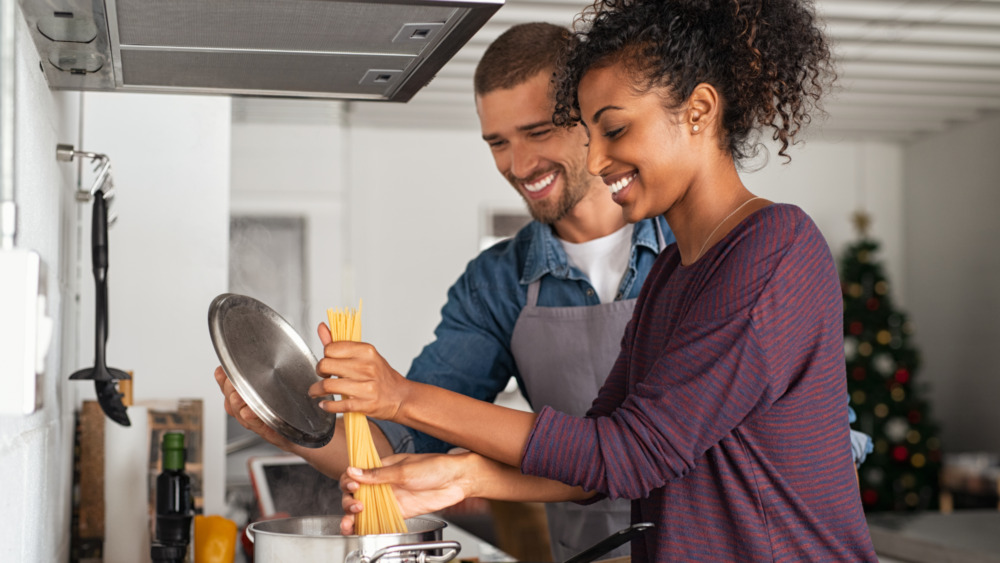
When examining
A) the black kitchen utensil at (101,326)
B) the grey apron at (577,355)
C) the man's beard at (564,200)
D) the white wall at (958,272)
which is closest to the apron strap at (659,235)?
the grey apron at (577,355)

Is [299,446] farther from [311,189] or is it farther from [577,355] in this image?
[311,189]

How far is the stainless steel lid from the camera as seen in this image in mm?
1038

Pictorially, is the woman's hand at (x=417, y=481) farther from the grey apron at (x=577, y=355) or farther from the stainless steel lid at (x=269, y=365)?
the grey apron at (x=577, y=355)

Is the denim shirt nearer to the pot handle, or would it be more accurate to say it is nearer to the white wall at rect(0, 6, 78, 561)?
the white wall at rect(0, 6, 78, 561)

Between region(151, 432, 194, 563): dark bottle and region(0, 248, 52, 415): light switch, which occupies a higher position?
region(0, 248, 52, 415): light switch

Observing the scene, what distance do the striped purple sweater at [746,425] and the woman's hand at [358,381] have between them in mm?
165

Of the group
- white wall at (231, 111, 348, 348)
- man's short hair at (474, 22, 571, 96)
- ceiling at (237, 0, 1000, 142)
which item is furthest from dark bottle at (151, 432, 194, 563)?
white wall at (231, 111, 348, 348)

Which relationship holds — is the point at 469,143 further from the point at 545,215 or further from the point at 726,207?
the point at 726,207

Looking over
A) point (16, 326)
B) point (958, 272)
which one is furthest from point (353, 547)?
point (958, 272)

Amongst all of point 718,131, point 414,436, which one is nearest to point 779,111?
point 718,131

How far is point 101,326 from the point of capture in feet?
4.89

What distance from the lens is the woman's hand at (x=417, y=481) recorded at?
112 cm

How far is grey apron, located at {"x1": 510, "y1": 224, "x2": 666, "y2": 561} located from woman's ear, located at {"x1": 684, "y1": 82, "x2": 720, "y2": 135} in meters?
0.64

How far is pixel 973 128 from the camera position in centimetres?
671
